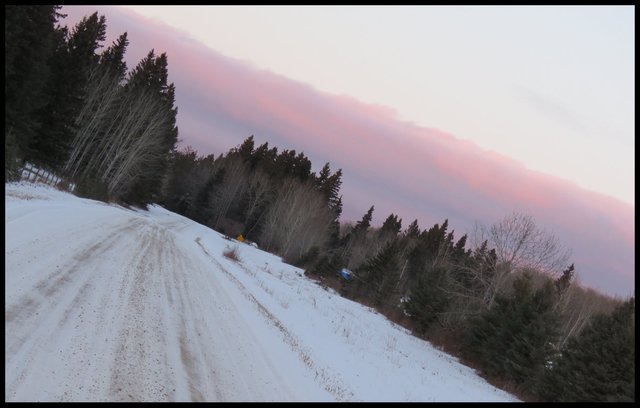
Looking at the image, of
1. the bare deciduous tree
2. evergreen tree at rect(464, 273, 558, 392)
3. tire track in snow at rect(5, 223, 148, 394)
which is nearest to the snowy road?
tire track in snow at rect(5, 223, 148, 394)

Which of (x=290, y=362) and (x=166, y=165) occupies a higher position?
(x=166, y=165)

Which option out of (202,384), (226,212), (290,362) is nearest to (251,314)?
(290,362)

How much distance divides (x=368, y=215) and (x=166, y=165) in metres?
64.7

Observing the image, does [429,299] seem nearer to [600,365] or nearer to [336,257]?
[600,365]

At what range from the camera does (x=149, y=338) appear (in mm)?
6254

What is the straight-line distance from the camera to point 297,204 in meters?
65.9

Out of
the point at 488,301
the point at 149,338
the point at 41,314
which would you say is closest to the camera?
the point at 41,314

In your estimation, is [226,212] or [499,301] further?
[226,212]

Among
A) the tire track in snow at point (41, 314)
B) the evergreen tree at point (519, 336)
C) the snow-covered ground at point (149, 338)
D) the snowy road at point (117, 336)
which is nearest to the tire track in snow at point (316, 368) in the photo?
the snow-covered ground at point (149, 338)

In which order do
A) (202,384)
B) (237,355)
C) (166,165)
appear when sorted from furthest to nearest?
(166,165) → (237,355) → (202,384)

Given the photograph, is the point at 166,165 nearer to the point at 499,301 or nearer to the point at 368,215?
the point at 499,301

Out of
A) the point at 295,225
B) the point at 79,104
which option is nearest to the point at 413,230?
the point at 295,225

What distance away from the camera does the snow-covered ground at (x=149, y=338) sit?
4773 mm

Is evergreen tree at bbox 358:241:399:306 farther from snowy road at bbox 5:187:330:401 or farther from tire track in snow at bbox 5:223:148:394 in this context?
tire track in snow at bbox 5:223:148:394
